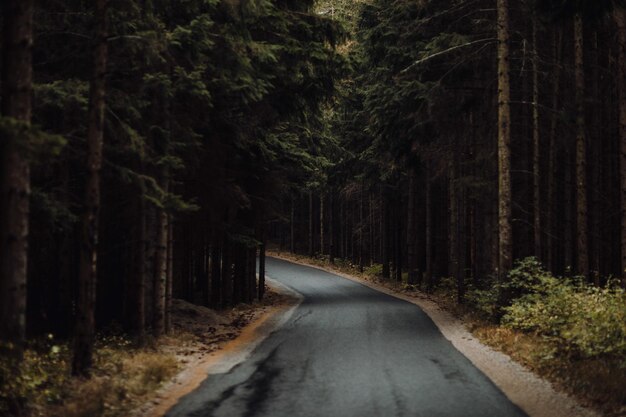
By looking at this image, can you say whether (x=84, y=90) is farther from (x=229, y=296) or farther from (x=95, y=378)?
(x=229, y=296)

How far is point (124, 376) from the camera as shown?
31.6 feet

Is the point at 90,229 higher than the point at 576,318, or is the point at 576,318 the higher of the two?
the point at 90,229

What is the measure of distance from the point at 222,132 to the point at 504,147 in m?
8.21

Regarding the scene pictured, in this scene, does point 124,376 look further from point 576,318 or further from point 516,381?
point 576,318

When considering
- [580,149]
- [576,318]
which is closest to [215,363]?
[576,318]

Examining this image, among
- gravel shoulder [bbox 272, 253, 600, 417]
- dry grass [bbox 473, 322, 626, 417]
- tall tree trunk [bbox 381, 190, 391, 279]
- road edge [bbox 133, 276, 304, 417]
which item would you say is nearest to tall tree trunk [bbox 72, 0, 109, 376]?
road edge [bbox 133, 276, 304, 417]

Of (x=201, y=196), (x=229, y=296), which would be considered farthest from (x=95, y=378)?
(x=229, y=296)

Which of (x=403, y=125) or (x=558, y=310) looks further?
(x=403, y=125)

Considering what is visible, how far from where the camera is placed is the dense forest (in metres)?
9.63

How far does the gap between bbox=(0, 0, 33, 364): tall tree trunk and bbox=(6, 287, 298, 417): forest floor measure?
30.9 inches

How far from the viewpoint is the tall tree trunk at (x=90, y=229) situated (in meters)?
9.52

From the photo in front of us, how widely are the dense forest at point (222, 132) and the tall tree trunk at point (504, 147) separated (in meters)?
0.04

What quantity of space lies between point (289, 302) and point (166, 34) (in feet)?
53.9

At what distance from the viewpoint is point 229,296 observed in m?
23.4
